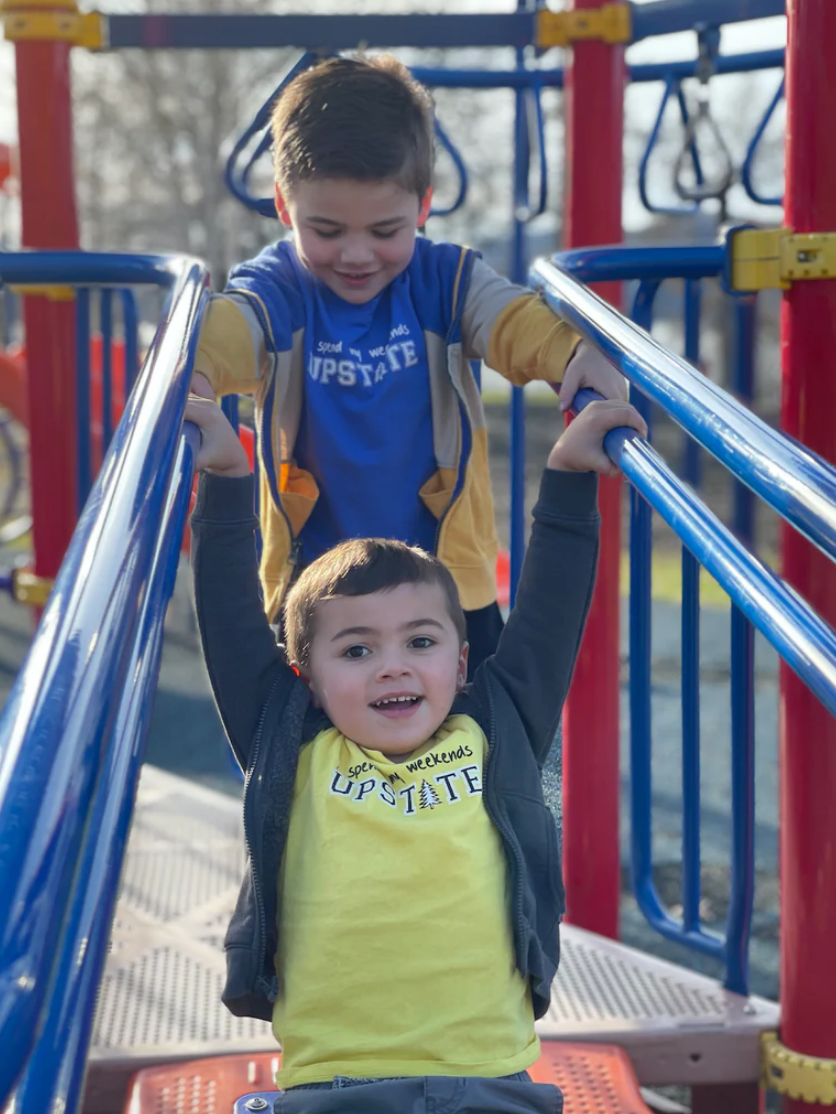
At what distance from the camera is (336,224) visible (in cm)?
193

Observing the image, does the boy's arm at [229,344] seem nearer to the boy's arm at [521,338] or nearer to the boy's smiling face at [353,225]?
the boy's smiling face at [353,225]

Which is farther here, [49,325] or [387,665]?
[49,325]

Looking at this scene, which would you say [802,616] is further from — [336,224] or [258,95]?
[258,95]

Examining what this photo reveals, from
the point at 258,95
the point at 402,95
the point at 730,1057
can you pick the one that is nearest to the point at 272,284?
the point at 402,95

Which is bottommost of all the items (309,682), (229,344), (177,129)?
(309,682)

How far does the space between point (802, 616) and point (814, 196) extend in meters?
1.00

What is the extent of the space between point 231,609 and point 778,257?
100 centimetres

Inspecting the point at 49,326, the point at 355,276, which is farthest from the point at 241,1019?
the point at 49,326

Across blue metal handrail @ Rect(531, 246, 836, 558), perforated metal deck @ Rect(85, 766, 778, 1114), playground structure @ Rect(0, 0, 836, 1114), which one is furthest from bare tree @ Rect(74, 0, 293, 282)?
A: blue metal handrail @ Rect(531, 246, 836, 558)

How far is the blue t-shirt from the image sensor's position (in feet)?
6.68

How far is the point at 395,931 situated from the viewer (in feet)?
4.85

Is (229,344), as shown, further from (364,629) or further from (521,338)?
(364,629)

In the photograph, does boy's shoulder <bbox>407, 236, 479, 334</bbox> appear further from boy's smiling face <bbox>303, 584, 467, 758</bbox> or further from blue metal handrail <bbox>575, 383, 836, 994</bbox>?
boy's smiling face <bbox>303, 584, 467, 758</bbox>

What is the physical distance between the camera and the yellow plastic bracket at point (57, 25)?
9.53 ft
